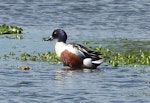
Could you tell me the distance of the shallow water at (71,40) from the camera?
18.8 metres

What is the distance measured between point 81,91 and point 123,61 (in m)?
4.84

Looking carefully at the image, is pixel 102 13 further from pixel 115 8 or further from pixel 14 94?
pixel 14 94

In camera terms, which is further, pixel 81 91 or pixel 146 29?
pixel 146 29

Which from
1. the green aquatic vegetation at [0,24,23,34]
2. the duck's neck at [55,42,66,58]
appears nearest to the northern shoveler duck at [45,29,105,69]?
the duck's neck at [55,42,66,58]

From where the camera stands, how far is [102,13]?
38312mm

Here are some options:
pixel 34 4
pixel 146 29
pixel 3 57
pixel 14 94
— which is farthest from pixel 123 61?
pixel 34 4

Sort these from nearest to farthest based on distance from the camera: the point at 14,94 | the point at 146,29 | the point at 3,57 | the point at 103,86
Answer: the point at 14,94 → the point at 103,86 → the point at 3,57 → the point at 146,29

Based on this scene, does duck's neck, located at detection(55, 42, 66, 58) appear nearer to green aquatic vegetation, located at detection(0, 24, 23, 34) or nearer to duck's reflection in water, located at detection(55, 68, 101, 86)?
duck's reflection in water, located at detection(55, 68, 101, 86)

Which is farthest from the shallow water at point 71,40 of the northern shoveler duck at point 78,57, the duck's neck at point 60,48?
the duck's neck at point 60,48

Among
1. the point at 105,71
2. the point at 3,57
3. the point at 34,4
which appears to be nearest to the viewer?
the point at 105,71

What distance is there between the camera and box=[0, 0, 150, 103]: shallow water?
61.6 ft

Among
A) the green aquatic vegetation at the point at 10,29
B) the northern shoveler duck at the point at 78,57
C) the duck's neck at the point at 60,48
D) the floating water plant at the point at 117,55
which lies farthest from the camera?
the green aquatic vegetation at the point at 10,29

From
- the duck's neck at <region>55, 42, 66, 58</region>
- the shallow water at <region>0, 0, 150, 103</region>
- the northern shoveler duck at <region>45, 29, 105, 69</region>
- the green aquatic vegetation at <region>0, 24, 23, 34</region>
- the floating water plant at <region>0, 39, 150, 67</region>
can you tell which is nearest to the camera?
the shallow water at <region>0, 0, 150, 103</region>

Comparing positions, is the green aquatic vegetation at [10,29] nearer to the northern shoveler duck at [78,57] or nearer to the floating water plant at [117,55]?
the floating water plant at [117,55]
